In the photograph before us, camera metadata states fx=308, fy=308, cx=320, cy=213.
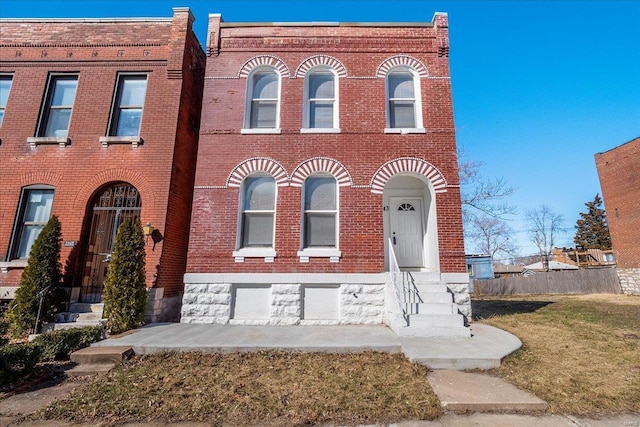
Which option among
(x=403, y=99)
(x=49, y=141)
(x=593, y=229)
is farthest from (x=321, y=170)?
(x=593, y=229)

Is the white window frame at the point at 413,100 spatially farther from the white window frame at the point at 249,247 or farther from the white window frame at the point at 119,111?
the white window frame at the point at 119,111

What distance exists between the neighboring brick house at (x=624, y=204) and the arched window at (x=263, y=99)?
75.4 feet

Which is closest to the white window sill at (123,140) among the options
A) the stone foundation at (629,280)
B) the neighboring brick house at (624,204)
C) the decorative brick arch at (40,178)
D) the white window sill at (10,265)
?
the decorative brick arch at (40,178)

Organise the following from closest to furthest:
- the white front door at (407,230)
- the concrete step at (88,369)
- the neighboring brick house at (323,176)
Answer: the concrete step at (88,369) < the neighboring brick house at (323,176) < the white front door at (407,230)

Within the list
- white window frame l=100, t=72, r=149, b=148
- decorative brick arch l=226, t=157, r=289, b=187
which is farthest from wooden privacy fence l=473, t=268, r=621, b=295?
white window frame l=100, t=72, r=149, b=148

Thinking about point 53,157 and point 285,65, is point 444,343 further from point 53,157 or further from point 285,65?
point 53,157

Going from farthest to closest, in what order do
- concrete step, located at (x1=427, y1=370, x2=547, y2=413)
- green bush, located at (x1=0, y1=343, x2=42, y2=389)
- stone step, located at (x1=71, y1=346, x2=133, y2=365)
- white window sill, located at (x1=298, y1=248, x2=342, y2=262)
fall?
white window sill, located at (x1=298, y1=248, x2=342, y2=262) → stone step, located at (x1=71, y1=346, x2=133, y2=365) → green bush, located at (x1=0, y1=343, x2=42, y2=389) → concrete step, located at (x1=427, y1=370, x2=547, y2=413)

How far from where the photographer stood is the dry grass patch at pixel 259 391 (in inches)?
127

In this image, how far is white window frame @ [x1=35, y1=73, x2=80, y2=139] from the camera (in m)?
8.30

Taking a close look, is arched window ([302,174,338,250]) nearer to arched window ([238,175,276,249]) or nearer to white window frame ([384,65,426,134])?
arched window ([238,175,276,249])

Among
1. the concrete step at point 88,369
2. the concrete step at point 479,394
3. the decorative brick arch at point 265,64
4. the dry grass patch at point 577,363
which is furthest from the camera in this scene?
the decorative brick arch at point 265,64

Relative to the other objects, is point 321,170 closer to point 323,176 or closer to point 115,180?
point 323,176

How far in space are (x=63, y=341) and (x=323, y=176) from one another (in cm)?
611

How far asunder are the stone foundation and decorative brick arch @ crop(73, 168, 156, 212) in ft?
82.7
